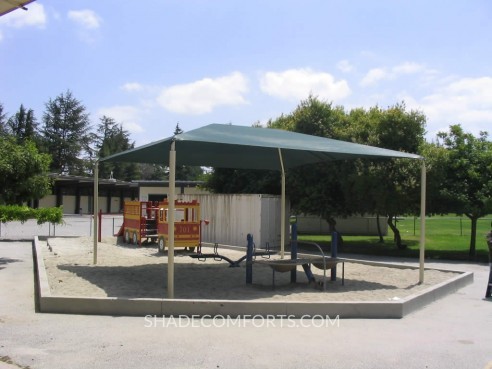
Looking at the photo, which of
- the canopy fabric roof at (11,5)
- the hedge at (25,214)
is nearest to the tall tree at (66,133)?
the hedge at (25,214)

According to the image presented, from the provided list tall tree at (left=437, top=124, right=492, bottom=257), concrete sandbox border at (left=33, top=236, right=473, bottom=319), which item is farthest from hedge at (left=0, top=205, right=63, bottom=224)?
tall tree at (left=437, top=124, right=492, bottom=257)

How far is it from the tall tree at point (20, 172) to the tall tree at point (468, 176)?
13.3 metres

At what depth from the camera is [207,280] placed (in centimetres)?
1128

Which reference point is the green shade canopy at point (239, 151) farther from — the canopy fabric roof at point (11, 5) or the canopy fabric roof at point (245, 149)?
the canopy fabric roof at point (11, 5)

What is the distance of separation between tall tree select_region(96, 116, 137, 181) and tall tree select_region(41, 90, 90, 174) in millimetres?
4399

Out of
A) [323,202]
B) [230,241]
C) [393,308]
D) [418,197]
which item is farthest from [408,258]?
[393,308]

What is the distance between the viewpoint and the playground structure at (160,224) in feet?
55.6

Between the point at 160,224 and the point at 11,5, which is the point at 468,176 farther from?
the point at 11,5

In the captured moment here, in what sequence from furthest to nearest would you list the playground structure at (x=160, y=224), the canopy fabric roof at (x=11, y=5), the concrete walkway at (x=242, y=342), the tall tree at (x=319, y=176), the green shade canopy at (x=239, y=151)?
the tall tree at (x=319, y=176)
the playground structure at (x=160, y=224)
the green shade canopy at (x=239, y=151)
the canopy fabric roof at (x=11, y=5)
the concrete walkway at (x=242, y=342)

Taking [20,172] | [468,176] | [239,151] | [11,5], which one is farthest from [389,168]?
[11,5]

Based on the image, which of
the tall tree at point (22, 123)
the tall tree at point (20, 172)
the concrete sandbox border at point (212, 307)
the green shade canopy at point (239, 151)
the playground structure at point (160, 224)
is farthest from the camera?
the tall tree at point (22, 123)

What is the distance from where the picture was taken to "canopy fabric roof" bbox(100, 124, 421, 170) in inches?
403

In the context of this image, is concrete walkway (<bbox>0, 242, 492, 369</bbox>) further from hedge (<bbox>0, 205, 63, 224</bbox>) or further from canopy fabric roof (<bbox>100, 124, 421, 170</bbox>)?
hedge (<bbox>0, 205, 63, 224</bbox>)

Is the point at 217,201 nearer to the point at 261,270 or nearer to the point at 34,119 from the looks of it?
the point at 261,270
